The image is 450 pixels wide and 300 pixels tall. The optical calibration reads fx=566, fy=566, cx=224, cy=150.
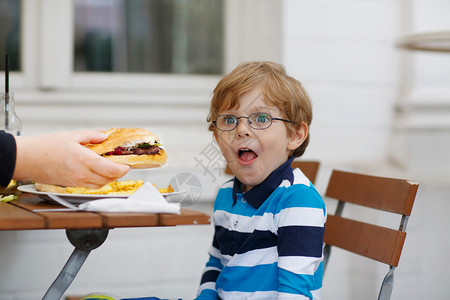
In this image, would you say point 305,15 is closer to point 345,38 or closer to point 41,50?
point 345,38

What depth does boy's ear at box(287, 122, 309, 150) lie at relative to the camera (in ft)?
4.79

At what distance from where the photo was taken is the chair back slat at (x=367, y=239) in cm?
133

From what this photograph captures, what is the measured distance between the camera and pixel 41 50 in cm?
252

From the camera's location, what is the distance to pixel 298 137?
1477 mm

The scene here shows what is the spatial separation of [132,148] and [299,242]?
41 centimetres

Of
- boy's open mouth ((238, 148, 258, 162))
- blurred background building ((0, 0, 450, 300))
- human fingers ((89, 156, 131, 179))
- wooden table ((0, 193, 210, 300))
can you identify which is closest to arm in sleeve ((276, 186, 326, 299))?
boy's open mouth ((238, 148, 258, 162))

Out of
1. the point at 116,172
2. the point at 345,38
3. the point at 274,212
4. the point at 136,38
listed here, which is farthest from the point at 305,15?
the point at 116,172

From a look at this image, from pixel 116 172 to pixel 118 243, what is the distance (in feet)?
4.62

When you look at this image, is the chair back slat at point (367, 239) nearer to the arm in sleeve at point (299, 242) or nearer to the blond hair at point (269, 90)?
the arm in sleeve at point (299, 242)

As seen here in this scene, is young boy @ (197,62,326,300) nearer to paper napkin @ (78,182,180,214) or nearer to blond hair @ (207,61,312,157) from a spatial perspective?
blond hair @ (207,61,312,157)

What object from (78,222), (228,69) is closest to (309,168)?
(78,222)

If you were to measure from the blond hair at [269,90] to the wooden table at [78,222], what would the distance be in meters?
0.44

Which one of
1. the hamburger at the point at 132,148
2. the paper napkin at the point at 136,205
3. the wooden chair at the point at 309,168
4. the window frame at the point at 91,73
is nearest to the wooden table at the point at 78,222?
the paper napkin at the point at 136,205

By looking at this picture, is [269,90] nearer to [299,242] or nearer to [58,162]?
[299,242]
